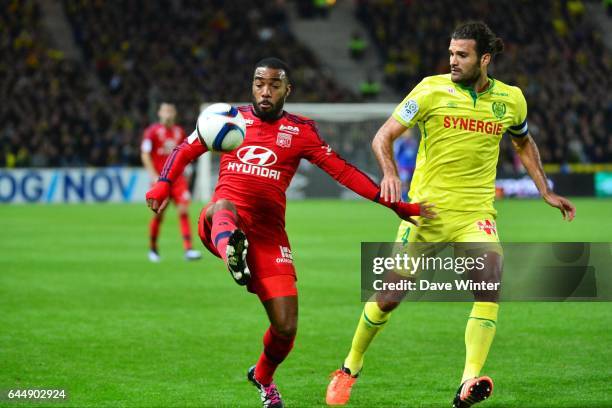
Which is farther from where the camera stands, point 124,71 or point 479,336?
point 124,71

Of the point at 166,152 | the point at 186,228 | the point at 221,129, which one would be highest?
the point at 221,129

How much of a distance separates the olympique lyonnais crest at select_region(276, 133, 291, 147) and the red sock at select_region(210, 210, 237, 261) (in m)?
0.58

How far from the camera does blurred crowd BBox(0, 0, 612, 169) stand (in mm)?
31250

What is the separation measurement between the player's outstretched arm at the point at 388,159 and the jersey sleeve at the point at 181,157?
1.15 m

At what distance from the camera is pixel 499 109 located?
23.7 ft

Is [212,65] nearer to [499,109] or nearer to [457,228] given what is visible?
[499,109]

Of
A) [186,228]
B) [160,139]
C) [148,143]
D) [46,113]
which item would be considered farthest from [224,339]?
[46,113]

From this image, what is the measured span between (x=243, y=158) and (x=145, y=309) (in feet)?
16.2

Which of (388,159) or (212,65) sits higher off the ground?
(388,159)

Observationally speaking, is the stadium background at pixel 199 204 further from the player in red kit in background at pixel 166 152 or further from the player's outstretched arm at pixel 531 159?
the player's outstretched arm at pixel 531 159

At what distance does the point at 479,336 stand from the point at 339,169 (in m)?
1.41

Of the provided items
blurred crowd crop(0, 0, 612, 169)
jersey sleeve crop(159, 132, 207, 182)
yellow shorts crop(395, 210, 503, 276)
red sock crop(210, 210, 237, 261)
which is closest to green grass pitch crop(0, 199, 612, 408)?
yellow shorts crop(395, 210, 503, 276)

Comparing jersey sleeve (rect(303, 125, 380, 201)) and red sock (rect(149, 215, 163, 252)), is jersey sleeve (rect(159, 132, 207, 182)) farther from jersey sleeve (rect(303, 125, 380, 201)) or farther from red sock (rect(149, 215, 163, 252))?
red sock (rect(149, 215, 163, 252))

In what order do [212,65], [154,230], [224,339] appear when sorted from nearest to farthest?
1. [224,339]
2. [154,230]
3. [212,65]
